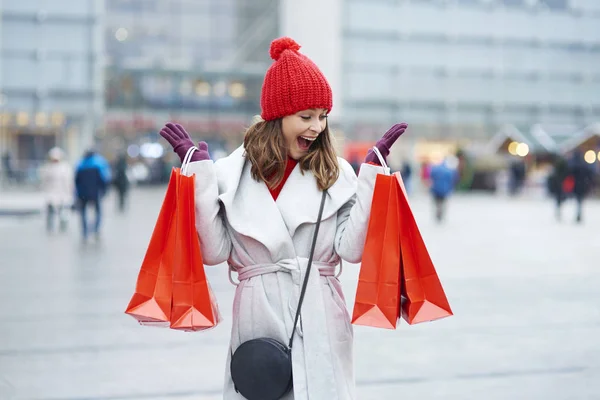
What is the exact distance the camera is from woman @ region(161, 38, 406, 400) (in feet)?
10.9

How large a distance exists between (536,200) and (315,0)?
22375mm

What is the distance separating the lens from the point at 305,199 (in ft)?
11.1

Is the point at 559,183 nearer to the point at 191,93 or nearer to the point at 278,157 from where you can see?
the point at 278,157

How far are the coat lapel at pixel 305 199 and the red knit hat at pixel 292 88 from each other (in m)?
0.24

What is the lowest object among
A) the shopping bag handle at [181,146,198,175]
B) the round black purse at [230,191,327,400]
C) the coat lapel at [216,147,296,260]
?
the round black purse at [230,191,327,400]

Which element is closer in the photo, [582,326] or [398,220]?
[398,220]

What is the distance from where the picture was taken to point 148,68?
57.3 m

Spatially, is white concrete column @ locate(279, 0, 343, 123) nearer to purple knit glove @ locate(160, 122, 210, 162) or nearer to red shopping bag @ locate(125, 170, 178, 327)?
purple knit glove @ locate(160, 122, 210, 162)

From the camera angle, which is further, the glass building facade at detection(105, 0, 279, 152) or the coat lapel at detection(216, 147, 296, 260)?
the glass building facade at detection(105, 0, 279, 152)

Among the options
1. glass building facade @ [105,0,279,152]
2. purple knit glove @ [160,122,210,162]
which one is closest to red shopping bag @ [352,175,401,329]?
purple knit glove @ [160,122,210,162]

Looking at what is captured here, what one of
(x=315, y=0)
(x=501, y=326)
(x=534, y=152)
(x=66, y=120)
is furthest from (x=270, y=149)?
(x=315, y=0)

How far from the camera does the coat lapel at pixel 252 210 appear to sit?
333cm

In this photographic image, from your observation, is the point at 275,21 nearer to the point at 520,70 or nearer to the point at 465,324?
the point at 520,70

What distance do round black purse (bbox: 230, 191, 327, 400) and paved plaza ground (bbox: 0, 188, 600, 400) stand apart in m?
2.70
